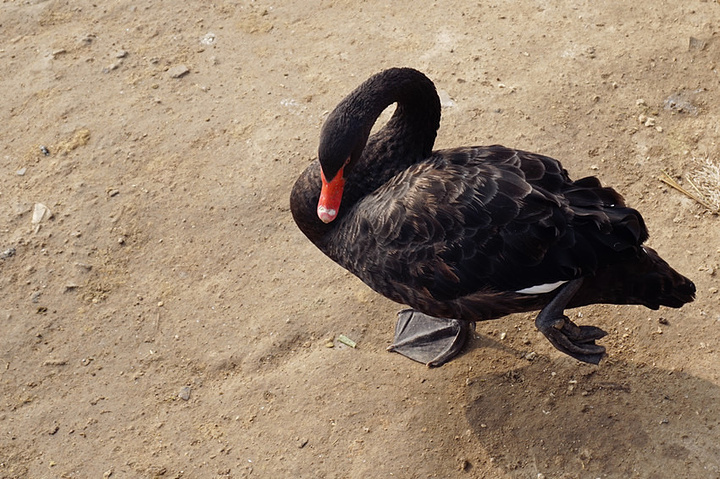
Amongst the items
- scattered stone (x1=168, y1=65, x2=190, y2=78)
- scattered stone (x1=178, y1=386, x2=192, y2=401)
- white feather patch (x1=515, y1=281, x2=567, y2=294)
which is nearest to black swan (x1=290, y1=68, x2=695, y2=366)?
white feather patch (x1=515, y1=281, x2=567, y2=294)

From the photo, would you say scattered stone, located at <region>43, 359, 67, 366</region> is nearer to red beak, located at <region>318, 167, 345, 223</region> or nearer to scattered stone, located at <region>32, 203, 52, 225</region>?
scattered stone, located at <region>32, 203, 52, 225</region>

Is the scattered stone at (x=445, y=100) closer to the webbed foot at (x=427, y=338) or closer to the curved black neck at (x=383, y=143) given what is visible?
the curved black neck at (x=383, y=143)

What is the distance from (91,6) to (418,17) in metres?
2.77

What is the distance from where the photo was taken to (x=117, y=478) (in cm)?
374

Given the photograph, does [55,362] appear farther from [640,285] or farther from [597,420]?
[640,285]

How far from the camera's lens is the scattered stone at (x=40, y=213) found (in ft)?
16.0

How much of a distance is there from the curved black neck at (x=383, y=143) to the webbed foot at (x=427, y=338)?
71 centimetres

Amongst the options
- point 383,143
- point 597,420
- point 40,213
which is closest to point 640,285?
point 597,420

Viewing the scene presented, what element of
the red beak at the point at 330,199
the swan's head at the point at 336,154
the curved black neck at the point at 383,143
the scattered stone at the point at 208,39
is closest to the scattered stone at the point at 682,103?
the curved black neck at the point at 383,143

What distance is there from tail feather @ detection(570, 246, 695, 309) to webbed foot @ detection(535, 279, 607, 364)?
10cm

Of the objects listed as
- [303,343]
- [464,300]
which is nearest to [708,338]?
[464,300]

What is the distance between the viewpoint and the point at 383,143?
400cm

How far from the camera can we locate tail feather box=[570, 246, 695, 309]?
139 inches

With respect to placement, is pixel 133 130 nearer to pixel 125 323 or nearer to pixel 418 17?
pixel 125 323
